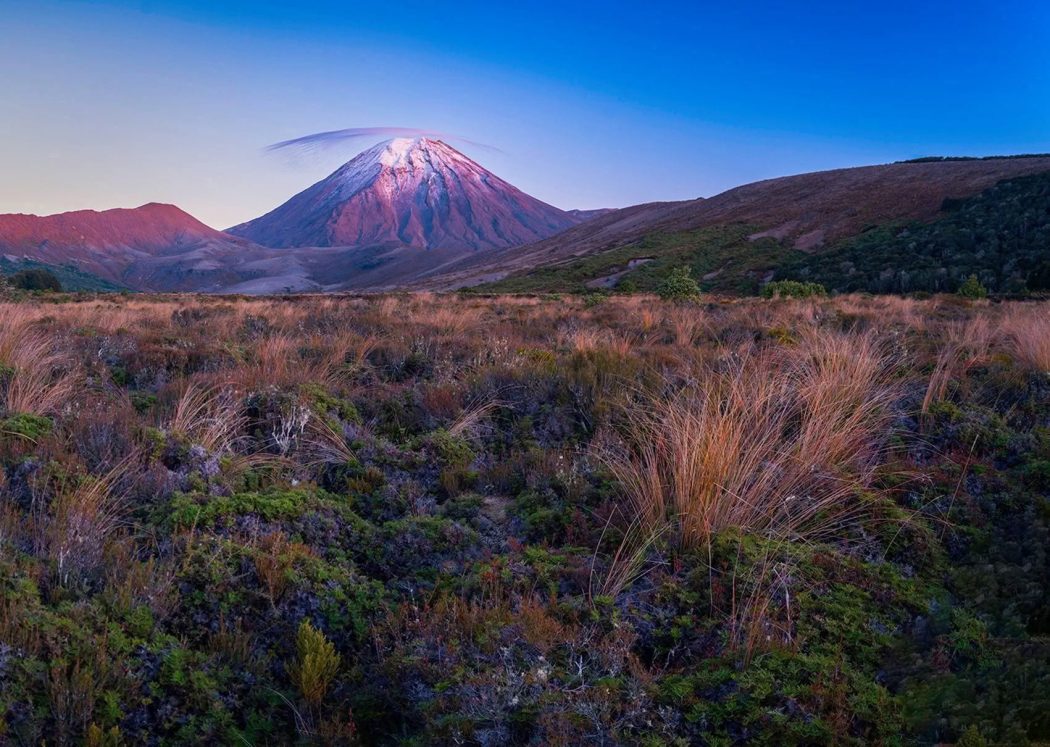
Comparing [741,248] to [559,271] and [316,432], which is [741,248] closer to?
[559,271]

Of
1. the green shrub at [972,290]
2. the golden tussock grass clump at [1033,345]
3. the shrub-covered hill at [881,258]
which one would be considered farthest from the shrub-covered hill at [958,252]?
the golden tussock grass clump at [1033,345]

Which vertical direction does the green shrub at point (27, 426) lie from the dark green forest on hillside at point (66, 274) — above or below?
below

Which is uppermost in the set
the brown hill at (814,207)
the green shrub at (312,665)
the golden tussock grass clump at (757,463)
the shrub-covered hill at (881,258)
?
the brown hill at (814,207)

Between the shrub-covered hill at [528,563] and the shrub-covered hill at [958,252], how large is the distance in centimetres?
3576

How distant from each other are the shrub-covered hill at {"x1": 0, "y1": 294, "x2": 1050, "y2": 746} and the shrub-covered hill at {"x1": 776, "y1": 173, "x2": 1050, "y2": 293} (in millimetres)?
35756

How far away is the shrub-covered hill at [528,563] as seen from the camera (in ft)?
7.10

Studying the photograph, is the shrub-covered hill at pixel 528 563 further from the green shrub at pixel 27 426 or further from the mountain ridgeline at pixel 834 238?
the mountain ridgeline at pixel 834 238

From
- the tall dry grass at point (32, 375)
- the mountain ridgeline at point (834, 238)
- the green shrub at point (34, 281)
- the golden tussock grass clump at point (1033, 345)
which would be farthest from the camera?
the green shrub at point (34, 281)

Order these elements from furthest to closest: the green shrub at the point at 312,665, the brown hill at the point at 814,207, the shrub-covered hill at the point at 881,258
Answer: the brown hill at the point at 814,207
the shrub-covered hill at the point at 881,258
the green shrub at the point at 312,665

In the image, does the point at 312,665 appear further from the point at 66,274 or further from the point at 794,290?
the point at 66,274

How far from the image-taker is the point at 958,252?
40.6 m

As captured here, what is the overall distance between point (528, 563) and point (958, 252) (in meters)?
47.1

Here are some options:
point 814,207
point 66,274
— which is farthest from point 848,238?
point 66,274

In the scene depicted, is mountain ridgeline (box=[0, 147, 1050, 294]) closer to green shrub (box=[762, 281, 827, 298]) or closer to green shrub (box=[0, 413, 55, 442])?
green shrub (box=[762, 281, 827, 298])
